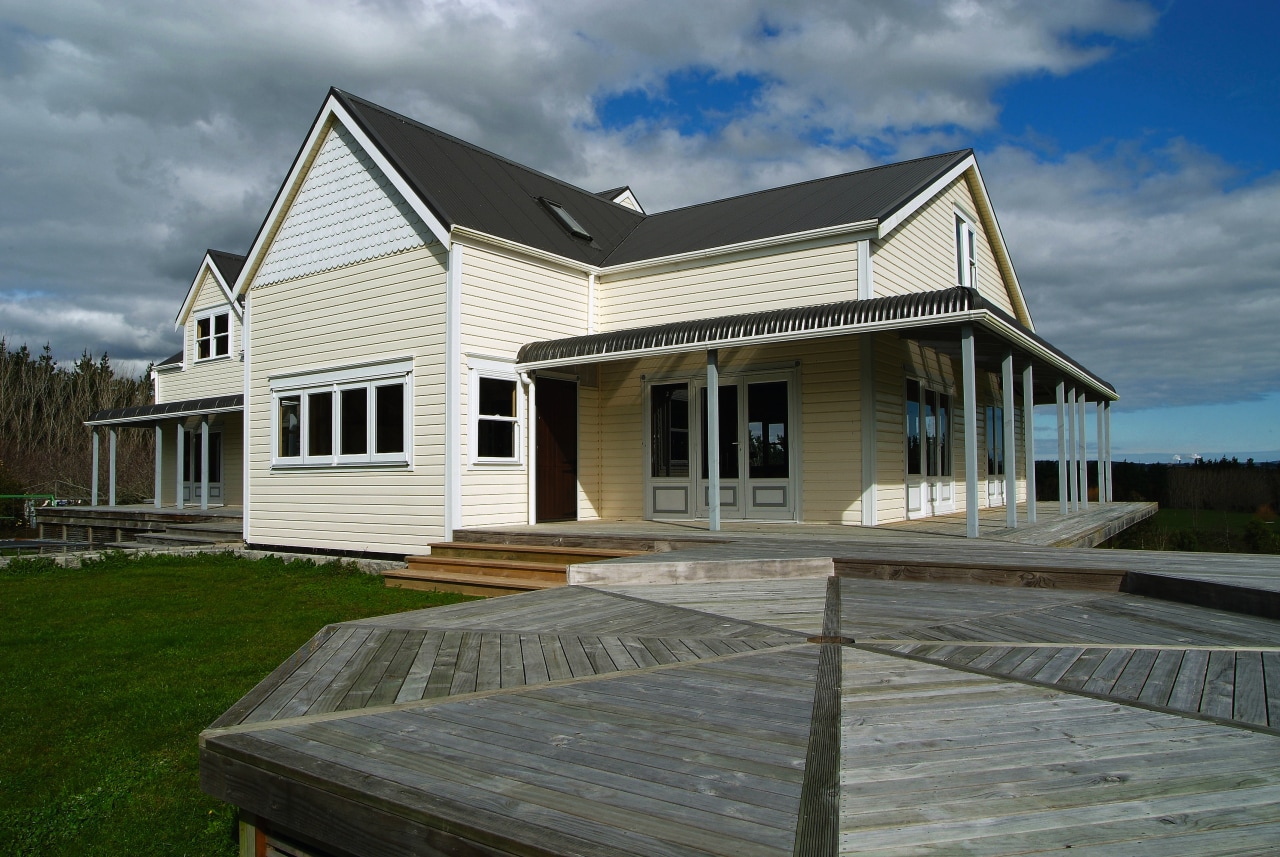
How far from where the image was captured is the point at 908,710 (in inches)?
139

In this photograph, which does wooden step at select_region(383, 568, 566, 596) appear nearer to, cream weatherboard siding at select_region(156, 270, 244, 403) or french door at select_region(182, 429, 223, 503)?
cream weatherboard siding at select_region(156, 270, 244, 403)

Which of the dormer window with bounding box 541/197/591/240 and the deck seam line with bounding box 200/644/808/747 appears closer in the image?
the deck seam line with bounding box 200/644/808/747

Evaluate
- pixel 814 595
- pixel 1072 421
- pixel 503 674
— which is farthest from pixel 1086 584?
pixel 1072 421

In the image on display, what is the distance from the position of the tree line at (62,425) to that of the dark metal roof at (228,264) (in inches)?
438

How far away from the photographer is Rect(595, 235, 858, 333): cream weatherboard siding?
458 inches

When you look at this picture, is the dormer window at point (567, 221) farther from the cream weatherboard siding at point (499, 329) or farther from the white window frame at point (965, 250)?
the white window frame at point (965, 250)

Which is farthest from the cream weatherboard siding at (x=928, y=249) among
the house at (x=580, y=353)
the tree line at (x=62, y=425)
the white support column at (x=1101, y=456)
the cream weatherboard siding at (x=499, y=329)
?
the tree line at (x=62, y=425)

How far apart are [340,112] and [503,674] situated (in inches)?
440

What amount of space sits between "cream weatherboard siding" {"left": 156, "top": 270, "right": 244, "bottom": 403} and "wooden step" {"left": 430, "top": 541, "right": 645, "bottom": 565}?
492 inches

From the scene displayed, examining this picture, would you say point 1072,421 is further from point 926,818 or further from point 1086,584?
point 926,818

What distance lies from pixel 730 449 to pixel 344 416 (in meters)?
5.62

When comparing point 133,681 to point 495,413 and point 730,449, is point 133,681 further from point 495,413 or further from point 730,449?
point 730,449

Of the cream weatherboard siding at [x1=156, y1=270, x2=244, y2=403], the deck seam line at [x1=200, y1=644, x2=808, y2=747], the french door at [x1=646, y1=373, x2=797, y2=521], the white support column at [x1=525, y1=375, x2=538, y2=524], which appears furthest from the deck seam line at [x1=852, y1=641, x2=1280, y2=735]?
the cream weatherboard siding at [x1=156, y1=270, x2=244, y2=403]

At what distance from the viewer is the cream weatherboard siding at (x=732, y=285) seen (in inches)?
458
